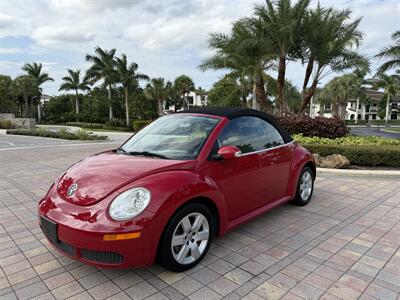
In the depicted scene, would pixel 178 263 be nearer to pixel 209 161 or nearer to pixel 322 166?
pixel 209 161

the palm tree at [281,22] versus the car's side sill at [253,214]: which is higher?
the palm tree at [281,22]

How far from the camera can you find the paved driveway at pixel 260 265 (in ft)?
7.85

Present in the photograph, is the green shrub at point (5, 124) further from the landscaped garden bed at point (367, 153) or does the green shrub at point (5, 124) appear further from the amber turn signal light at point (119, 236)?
the amber turn signal light at point (119, 236)

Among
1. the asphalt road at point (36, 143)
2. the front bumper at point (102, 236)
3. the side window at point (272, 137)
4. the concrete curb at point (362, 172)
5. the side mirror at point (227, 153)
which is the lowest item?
the asphalt road at point (36, 143)

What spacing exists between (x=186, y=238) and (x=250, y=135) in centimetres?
150

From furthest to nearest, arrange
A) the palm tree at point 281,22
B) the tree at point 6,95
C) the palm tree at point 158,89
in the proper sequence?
the palm tree at point 158,89, the tree at point 6,95, the palm tree at point 281,22

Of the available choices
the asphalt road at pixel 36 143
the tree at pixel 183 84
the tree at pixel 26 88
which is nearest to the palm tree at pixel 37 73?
the tree at pixel 26 88

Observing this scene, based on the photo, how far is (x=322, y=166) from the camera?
7070mm

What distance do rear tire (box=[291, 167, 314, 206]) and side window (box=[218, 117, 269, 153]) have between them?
115 centimetres

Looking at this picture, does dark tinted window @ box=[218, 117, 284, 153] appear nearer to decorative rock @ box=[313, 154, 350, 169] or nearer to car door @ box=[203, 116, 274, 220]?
car door @ box=[203, 116, 274, 220]

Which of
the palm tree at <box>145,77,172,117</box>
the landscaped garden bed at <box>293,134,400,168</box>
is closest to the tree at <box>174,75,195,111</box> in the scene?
the palm tree at <box>145,77,172,117</box>

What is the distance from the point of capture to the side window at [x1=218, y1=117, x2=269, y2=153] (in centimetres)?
315

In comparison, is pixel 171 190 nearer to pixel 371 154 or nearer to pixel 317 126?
pixel 371 154

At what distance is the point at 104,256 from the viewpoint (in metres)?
2.26
